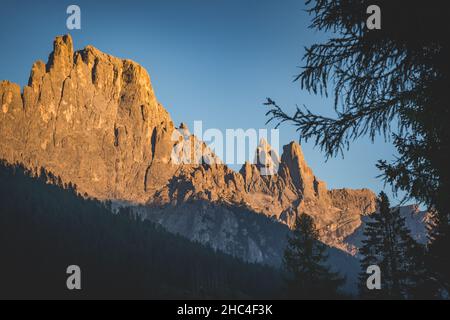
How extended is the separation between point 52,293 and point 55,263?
1562cm

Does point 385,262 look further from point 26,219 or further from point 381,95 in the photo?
point 26,219

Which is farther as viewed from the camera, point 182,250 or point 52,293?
point 182,250

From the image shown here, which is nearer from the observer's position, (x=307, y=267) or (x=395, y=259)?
(x=395, y=259)

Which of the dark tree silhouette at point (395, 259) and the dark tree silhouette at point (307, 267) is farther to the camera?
the dark tree silhouette at point (307, 267)

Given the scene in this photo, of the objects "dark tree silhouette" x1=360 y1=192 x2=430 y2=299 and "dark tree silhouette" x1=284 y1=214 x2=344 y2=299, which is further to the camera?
"dark tree silhouette" x1=284 y1=214 x2=344 y2=299

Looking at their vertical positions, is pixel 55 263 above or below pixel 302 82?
below

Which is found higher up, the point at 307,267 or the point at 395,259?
the point at 395,259
